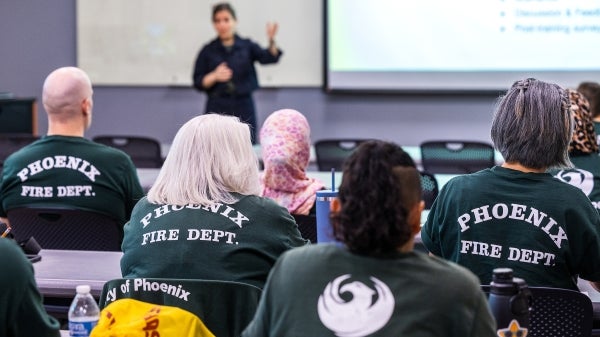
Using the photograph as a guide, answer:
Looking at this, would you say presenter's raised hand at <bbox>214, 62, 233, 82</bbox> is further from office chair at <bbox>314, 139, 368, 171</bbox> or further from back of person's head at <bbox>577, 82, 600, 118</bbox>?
back of person's head at <bbox>577, 82, 600, 118</bbox>

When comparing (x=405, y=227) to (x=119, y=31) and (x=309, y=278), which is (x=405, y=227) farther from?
(x=119, y=31)

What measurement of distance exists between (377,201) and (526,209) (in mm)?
963

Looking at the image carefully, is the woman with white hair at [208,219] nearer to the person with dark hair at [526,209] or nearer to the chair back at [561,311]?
the person with dark hair at [526,209]

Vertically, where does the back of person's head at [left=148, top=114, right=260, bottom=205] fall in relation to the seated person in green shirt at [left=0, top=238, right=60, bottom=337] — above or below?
above

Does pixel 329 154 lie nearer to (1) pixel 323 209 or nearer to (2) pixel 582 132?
(2) pixel 582 132

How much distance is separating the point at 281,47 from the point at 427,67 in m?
1.22

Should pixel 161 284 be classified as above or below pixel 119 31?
below

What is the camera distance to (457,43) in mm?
7656

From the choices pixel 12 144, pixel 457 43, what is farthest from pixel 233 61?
pixel 12 144

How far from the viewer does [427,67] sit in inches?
305

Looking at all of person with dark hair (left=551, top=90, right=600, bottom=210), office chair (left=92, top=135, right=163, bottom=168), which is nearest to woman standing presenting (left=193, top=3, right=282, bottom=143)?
office chair (left=92, top=135, right=163, bottom=168)

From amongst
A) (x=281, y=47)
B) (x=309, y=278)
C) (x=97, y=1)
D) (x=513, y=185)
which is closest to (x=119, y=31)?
(x=97, y=1)

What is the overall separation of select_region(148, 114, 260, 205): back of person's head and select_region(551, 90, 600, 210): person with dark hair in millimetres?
1471

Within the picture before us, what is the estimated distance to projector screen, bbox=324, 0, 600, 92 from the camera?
293 inches
